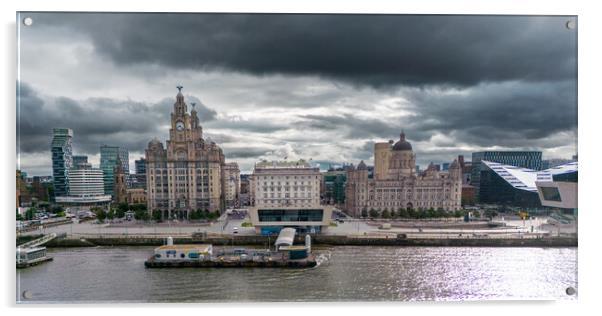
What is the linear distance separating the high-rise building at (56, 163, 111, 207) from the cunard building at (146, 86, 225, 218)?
1.26 metres

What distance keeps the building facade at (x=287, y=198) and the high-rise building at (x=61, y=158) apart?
101 inches

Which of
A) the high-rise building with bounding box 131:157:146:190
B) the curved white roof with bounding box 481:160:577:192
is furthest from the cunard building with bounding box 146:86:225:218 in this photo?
the curved white roof with bounding box 481:160:577:192

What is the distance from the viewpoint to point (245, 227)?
5.62 metres

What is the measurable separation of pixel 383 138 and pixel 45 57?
12.8 feet

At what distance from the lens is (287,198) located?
574cm

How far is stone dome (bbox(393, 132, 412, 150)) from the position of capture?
13.5 ft

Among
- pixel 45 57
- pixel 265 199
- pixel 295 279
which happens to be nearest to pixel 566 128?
pixel 295 279

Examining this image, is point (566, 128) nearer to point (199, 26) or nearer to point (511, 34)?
point (511, 34)

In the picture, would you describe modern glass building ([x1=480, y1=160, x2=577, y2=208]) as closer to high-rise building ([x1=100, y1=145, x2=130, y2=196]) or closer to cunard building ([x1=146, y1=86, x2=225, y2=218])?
cunard building ([x1=146, y1=86, x2=225, y2=218])

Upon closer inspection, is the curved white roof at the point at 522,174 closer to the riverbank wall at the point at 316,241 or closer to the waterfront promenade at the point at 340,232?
the waterfront promenade at the point at 340,232

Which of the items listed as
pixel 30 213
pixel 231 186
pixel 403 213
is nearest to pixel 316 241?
pixel 403 213

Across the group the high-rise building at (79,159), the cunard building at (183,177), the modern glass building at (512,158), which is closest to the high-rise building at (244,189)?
the cunard building at (183,177)

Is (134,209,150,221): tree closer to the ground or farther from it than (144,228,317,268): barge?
farther from it

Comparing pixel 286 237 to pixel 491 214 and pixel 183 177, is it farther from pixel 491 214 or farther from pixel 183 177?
pixel 491 214
